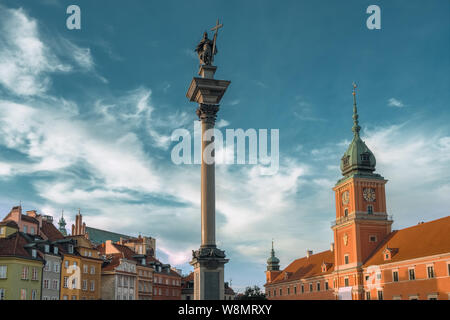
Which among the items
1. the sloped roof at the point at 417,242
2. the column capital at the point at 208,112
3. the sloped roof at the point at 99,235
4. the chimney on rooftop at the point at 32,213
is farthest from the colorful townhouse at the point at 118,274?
the column capital at the point at 208,112

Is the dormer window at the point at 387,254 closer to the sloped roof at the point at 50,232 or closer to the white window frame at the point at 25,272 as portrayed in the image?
the sloped roof at the point at 50,232

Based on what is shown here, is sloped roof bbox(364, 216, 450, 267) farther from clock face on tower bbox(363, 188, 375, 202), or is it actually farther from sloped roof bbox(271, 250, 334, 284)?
sloped roof bbox(271, 250, 334, 284)

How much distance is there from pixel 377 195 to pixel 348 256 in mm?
11082

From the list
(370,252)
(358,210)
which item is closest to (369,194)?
(358,210)

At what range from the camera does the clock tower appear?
281ft

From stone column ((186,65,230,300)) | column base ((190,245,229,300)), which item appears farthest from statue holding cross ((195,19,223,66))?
column base ((190,245,229,300))

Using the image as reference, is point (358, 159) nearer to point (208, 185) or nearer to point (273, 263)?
point (273, 263)

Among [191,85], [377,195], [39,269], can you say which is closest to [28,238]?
[39,269]

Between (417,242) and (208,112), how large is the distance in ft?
181

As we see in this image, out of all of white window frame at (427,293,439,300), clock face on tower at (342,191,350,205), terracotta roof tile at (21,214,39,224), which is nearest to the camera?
white window frame at (427,293,439,300)

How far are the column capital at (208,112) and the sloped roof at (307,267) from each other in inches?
2781

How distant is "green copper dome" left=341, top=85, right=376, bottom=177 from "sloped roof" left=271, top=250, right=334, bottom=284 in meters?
18.4

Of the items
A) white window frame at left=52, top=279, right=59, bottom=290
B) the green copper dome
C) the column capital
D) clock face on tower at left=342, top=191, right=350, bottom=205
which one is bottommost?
white window frame at left=52, top=279, right=59, bottom=290
